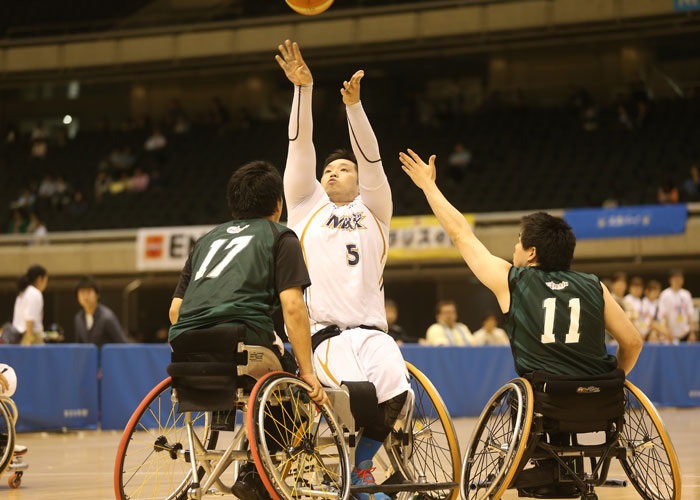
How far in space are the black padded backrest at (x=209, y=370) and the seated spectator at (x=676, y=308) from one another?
11.6 metres

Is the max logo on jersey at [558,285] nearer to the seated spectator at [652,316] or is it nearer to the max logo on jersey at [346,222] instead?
the max logo on jersey at [346,222]

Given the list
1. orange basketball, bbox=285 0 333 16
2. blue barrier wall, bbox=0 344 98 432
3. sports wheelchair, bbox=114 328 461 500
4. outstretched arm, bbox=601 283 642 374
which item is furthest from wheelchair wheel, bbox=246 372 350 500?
blue barrier wall, bbox=0 344 98 432

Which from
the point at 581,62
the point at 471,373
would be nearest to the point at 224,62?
Answer: the point at 581,62

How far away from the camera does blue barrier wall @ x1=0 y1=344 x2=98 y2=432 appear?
32.0ft

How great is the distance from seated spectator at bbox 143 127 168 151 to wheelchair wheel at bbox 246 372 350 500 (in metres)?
19.7

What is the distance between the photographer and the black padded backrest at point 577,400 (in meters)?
4.21

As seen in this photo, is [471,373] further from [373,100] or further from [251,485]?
[373,100]

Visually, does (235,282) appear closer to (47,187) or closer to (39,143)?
(47,187)

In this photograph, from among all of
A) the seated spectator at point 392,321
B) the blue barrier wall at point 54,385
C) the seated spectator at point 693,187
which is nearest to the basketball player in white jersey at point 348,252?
the blue barrier wall at point 54,385

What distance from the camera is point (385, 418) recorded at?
4.35 metres

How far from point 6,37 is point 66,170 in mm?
3917

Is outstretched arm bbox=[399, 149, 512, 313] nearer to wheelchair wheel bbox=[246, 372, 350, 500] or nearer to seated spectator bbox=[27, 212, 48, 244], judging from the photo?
wheelchair wheel bbox=[246, 372, 350, 500]

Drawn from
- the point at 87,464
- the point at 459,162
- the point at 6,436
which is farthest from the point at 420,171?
the point at 459,162

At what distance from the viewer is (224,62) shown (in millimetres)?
22344
